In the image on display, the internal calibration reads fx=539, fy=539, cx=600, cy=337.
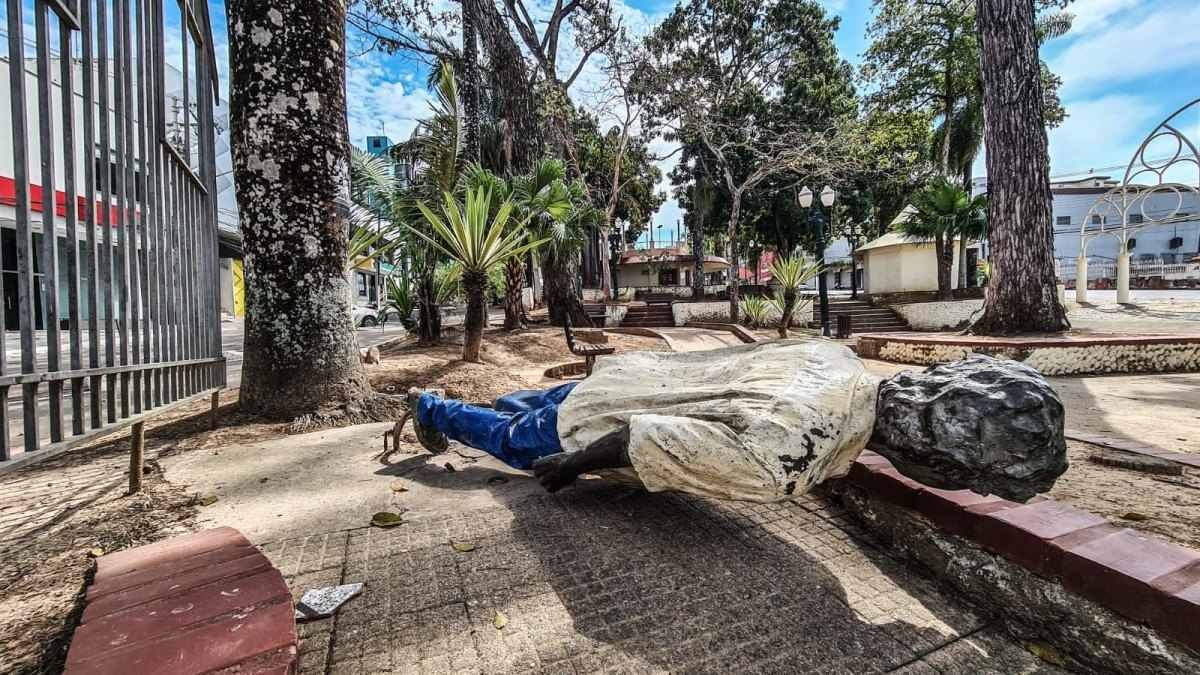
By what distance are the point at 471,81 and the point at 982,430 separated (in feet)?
44.3

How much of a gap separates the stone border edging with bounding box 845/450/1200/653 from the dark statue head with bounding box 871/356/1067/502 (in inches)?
7.3

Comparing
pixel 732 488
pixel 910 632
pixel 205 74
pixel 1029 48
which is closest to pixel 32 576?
pixel 732 488

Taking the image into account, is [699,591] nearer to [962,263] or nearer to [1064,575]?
[1064,575]

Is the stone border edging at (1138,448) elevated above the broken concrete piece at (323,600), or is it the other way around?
the stone border edging at (1138,448)

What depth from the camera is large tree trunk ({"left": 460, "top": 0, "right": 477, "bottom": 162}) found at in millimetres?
12477

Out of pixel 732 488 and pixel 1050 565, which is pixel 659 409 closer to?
pixel 732 488

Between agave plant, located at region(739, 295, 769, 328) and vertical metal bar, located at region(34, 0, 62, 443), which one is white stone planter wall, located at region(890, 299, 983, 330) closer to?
agave plant, located at region(739, 295, 769, 328)

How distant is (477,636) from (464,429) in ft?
4.77

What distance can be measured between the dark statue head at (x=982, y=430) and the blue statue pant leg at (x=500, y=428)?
1.32 metres

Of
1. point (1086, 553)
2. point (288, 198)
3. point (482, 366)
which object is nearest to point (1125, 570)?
point (1086, 553)

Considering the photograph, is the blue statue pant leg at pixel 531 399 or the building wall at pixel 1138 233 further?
the building wall at pixel 1138 233

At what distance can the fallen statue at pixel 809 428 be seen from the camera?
1.51 metres

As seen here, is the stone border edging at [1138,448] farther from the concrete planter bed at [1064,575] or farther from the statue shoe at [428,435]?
the statue shoe at [428,435]

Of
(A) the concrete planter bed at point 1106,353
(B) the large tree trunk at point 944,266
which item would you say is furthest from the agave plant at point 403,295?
(B) the large tree trunk at point 944,266
